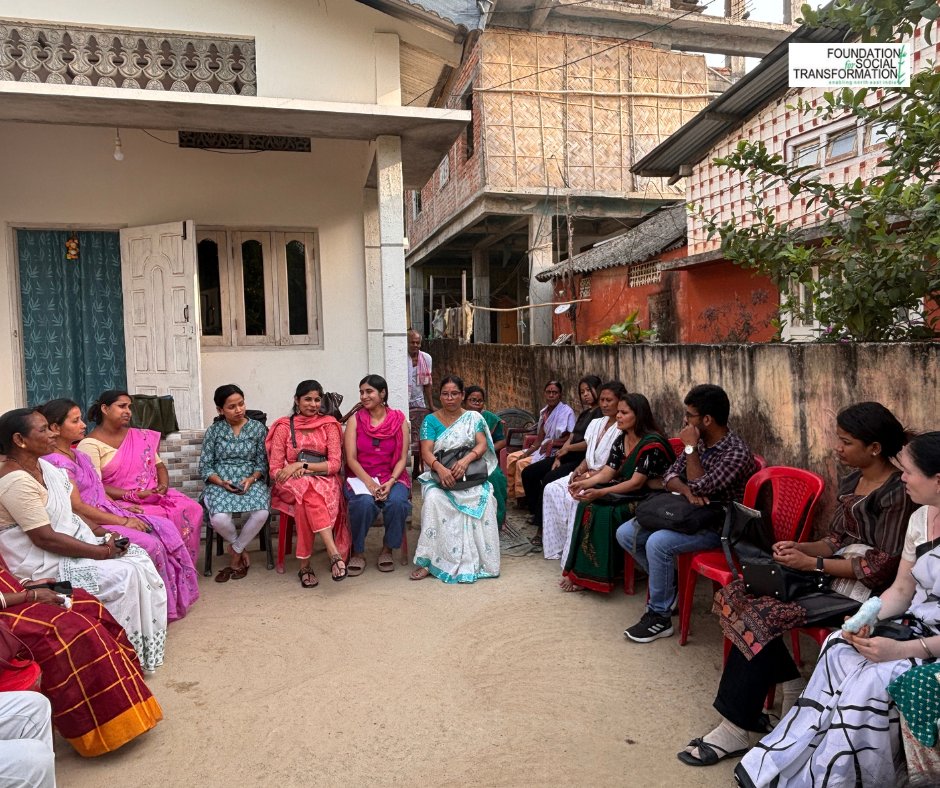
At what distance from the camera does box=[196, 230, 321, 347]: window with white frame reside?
22.6 feet

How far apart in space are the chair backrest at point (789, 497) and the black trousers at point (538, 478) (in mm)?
2010

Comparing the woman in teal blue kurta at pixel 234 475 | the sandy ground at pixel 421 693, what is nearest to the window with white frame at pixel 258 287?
the woman in teal blue kurta at pixel 234 475

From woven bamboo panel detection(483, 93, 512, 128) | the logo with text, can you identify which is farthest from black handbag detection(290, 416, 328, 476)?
woven bamboo panel detection(483, 93, 512, 128)

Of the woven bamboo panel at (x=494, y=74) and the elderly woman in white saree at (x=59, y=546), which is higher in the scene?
the woven bamboo panel at (x=494, y=74)

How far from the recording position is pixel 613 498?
432 centimetres

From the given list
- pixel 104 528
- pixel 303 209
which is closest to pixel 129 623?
pixel 104 528

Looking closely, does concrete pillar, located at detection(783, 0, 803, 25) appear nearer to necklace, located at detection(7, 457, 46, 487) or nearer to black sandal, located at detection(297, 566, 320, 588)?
black sandal, located at detection(297, 566, 320, 588)

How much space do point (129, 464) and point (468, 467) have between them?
2220 millimetres

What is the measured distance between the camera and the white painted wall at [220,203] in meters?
6.34

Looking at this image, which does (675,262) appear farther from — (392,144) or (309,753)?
(309,753)

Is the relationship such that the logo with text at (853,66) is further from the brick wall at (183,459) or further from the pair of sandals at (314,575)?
the brick wall at (183,459)

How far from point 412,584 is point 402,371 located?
1.92m

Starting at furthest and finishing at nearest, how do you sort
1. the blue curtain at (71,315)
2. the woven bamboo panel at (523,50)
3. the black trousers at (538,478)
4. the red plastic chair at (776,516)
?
the woven bamboo panel at (523,50), the blue curtain at (71,315), the black trousers at (538,478), the red plastic chair at (776,516)

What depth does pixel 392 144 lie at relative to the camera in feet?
18.9
